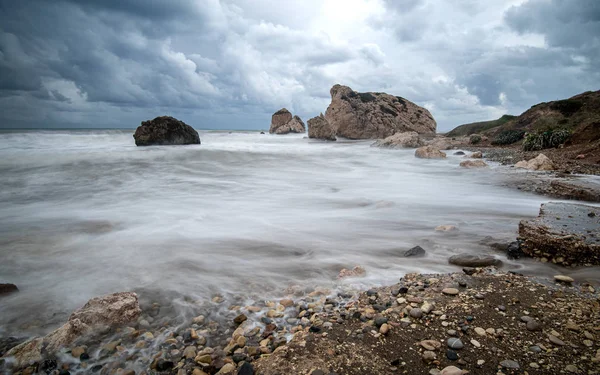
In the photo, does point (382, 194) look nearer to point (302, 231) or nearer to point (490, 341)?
point (302, 231)

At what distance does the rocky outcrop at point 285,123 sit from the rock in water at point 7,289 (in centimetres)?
4486

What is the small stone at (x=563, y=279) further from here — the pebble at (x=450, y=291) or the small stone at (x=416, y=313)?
the small stone at (x=416, y=313)

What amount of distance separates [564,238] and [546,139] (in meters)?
14.9

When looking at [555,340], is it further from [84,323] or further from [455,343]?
[84,323]

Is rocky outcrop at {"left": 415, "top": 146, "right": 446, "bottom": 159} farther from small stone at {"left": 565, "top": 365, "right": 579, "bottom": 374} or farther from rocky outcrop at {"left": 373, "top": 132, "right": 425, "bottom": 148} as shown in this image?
small stone at {"left": 565, "top": 365, "right": 579, "bottom": 374}

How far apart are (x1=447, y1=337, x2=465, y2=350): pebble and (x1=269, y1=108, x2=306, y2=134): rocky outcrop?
4601 cm

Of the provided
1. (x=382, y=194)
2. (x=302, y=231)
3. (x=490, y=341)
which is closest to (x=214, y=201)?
(x=302, y=231)

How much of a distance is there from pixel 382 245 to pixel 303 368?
283 cm

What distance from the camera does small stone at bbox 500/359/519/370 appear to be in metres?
1.79

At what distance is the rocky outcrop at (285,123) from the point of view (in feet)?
155

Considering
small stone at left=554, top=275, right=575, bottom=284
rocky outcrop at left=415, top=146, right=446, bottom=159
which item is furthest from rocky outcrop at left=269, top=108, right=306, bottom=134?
small stone at left=554, top=275, right=575, bottom=284

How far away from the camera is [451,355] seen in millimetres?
1929

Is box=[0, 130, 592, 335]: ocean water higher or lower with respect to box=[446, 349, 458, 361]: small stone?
lower

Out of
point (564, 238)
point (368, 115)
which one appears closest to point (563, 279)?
point (564, 238)
